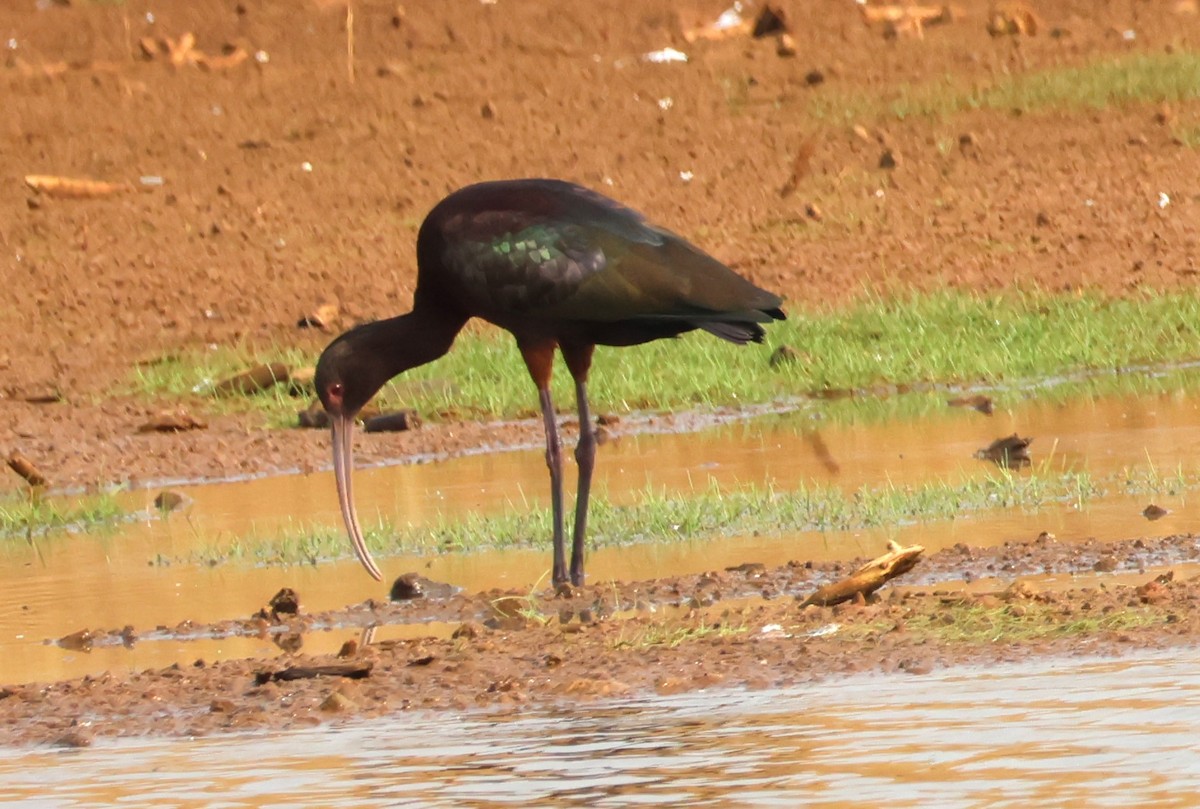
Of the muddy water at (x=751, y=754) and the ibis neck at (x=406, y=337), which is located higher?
the ibis neck at (x=406, y=337)

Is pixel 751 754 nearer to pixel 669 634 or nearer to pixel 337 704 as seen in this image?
pixel 337 704

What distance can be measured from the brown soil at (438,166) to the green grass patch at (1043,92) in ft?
0.50

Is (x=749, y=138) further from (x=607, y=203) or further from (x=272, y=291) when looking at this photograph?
(x=607, y=203)

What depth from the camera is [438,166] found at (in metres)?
16.1

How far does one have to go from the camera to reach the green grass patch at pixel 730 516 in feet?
24.8

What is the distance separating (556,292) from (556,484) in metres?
0.55

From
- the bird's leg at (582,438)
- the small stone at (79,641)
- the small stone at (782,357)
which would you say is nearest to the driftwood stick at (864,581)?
the bird's leg at (582,438)

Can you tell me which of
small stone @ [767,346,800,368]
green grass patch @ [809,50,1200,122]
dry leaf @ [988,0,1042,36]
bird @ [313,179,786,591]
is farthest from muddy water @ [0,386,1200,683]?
dry leaf @ [988,0,1042,36]

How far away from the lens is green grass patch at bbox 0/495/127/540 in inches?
344

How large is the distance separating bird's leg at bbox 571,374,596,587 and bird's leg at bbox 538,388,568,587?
4 cm

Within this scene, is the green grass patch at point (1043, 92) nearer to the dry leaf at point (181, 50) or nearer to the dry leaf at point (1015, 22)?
the dry leaf at point (1015, 22)

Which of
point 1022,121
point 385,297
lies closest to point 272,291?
point 385,297

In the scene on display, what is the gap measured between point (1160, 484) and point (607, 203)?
1.89 m

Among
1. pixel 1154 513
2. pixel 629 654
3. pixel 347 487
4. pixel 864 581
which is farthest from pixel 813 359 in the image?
pixel 629 654
